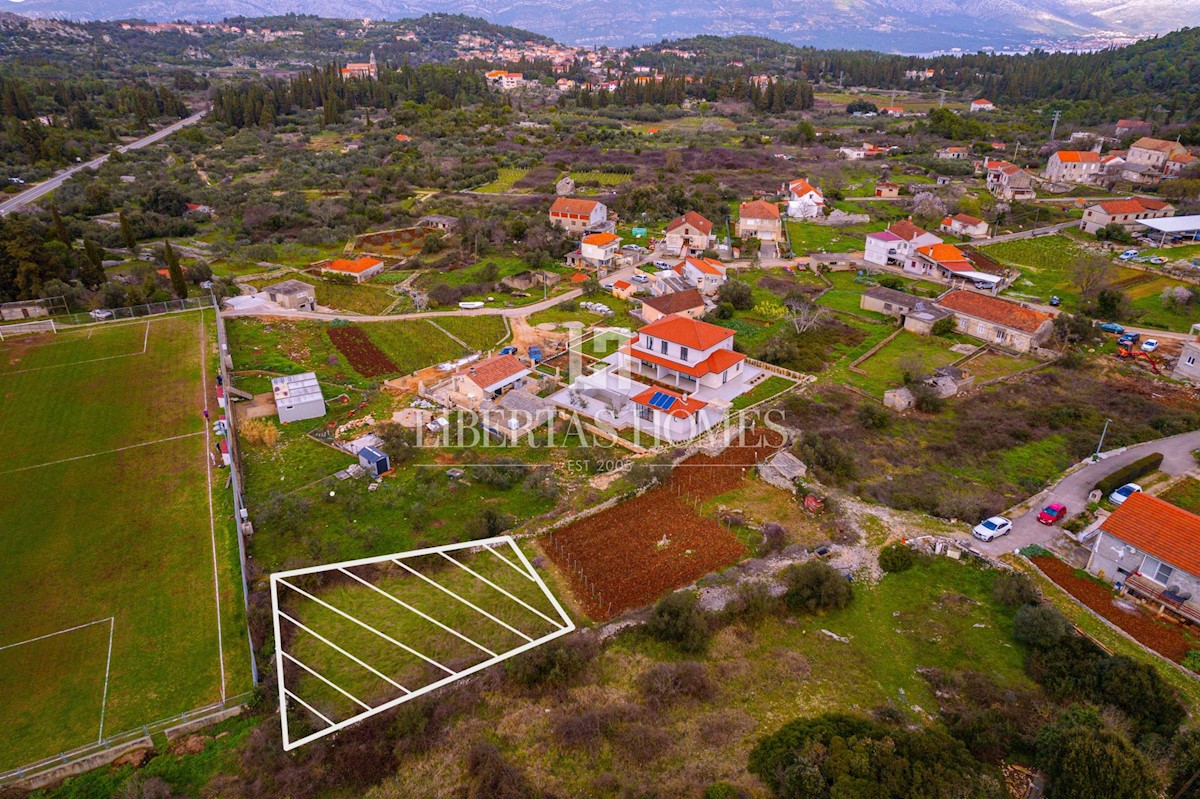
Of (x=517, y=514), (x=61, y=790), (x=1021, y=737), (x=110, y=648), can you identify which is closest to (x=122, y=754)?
(x=61, y=790)

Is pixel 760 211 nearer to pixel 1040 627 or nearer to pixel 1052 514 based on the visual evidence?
pixel 1052 514

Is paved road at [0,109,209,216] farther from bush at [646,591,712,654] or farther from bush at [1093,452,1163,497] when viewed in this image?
bush at [1093,452,1163,497]

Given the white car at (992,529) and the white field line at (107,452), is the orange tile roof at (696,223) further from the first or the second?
the white field line at (107,452)

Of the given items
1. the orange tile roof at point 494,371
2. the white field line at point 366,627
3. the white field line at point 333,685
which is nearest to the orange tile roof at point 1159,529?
the white field line at point 366,627

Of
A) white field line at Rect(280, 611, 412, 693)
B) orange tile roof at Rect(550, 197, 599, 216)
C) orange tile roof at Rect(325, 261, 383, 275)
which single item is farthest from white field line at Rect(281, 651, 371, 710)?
orange tile roof at Rect(550, 197, 599, 216)

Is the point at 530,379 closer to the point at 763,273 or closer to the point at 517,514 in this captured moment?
the point at 517,514

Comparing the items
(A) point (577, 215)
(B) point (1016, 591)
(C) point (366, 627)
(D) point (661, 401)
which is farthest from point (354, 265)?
(B) point (1016, 591)
